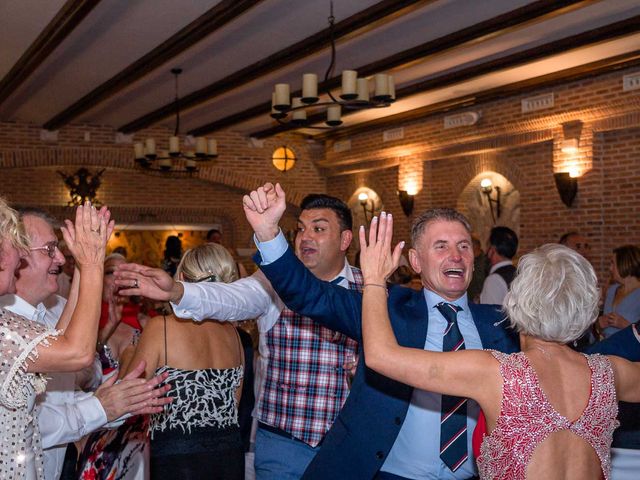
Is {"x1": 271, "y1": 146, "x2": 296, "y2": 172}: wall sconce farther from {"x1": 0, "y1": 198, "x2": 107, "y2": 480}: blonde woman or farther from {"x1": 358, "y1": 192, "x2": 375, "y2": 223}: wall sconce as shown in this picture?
{"x1": 0, "y1": 198, "x2": 107, "y2": 480}: blonde woman

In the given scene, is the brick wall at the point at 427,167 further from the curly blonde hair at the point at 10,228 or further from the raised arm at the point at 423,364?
the curly blonde hair at the point at 10,228

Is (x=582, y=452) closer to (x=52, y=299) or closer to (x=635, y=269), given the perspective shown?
(x=52, y=299)

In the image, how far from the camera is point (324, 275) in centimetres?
346

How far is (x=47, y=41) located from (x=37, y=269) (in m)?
5.77

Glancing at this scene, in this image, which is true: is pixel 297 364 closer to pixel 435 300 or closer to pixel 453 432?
pixel 435 300

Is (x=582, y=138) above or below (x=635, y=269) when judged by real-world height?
above

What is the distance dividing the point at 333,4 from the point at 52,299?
4248 millimetres

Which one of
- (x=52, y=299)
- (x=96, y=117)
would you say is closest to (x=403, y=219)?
Answer: (x=96, y=117)

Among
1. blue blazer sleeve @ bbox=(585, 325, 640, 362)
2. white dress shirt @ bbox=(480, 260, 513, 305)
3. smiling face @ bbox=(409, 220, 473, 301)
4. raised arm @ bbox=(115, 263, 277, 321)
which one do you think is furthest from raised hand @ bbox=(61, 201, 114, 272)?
white dress shirt @ bbox=(480, 260, 513, 305)

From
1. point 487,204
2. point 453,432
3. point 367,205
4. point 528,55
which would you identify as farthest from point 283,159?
point 453,432

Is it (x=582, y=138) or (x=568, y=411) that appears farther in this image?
(x=582, y=138)

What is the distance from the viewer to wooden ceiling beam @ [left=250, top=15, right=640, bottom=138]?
7.30 metres

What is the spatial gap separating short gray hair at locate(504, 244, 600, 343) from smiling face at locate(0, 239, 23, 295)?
52.5 inches

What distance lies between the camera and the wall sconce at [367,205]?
536 inches
